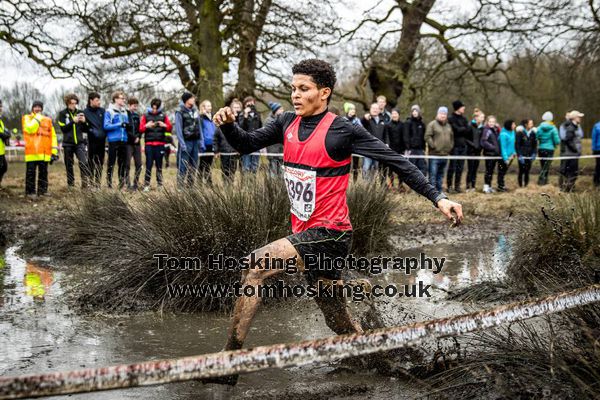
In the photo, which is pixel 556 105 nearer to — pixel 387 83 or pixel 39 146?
→ pixel 387 83

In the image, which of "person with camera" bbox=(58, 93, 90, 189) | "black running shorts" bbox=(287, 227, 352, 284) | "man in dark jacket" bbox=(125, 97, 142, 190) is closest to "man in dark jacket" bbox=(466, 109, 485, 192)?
"man in dark jacket" bbox=(125, 97, 142, 190)

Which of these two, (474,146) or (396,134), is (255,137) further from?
(474,146)

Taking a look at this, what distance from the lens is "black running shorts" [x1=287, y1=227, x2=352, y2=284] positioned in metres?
3.90

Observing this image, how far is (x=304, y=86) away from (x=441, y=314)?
2.84m

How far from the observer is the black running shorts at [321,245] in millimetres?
3898

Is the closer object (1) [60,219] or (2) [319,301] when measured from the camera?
(2) [319,301]

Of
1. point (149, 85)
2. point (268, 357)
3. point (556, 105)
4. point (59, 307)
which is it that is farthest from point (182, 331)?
point (556, 105)

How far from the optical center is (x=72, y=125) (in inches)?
492

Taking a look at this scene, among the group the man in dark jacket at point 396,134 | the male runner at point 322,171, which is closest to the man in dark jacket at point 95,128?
the man in dark jacket at point 396,134

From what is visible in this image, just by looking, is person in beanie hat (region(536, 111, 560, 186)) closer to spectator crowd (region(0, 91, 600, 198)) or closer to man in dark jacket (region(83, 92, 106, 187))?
spectator crowd (region(0, 91, 600, 198))

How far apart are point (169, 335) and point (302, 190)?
6.35 ft

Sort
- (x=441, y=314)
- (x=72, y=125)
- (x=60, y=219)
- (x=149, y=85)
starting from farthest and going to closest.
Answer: (x=149, y=85) < (x=72, y=125) < (x=60, y=219) < (x=441, y=314)

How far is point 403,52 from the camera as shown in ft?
69.5

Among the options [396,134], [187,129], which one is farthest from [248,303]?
[396,134]
